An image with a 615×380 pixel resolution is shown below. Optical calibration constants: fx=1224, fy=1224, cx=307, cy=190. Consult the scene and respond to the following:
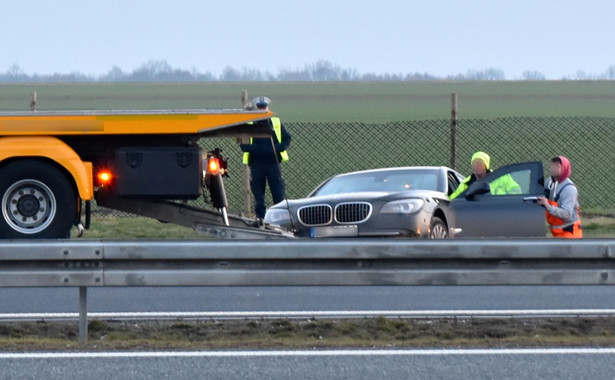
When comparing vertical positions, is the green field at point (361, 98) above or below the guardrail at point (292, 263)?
above

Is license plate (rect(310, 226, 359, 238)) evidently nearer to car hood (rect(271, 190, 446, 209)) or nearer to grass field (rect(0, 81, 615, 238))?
car hood (rect(271, 190, 446, 209))

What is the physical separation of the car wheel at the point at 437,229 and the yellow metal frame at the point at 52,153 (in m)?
4.00

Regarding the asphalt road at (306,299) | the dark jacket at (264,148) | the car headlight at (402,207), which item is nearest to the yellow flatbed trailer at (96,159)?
the asphalt road at (306,299)

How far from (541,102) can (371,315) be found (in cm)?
6350

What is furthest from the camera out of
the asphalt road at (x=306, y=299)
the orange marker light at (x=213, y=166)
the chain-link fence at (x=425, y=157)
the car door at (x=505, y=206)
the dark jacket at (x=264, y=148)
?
the chain-link fence at (x=425, y=157)

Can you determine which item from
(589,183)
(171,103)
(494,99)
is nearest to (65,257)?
(589,183)

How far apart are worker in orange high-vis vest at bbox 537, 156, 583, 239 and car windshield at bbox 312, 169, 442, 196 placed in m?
1.85

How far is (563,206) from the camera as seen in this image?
1180 cm

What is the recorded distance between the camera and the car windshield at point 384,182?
13461 mm

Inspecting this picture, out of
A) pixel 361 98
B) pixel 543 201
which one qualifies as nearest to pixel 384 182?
pixel 543 201

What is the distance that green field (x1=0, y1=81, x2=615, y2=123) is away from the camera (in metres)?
60.4

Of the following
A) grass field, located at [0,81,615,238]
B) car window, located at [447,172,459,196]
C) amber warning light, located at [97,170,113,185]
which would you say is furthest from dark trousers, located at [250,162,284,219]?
amber warning light, located at [97,170,113,185]

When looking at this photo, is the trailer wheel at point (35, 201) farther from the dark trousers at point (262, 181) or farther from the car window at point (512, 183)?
the dark trousers at point (262, 181)

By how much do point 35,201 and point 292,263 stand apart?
341 centimetres
